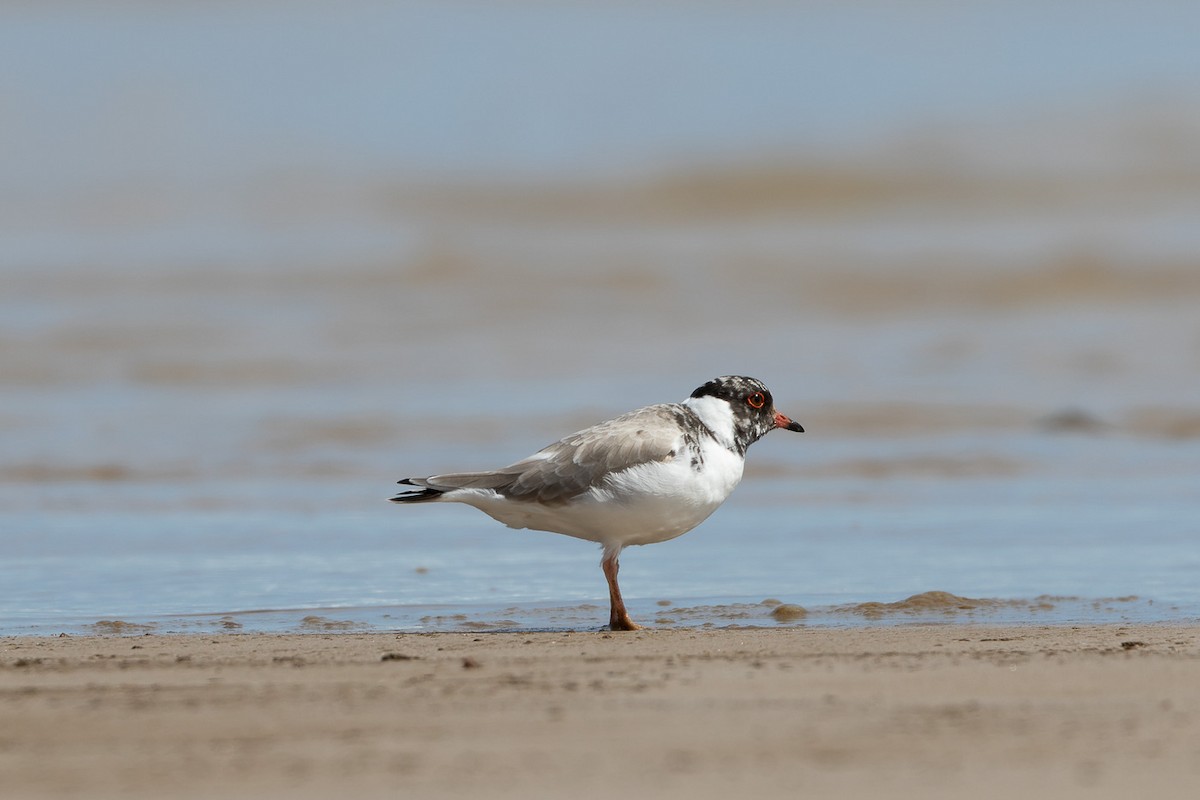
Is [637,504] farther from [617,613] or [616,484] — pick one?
[617,613]

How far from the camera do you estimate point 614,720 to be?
414 cm

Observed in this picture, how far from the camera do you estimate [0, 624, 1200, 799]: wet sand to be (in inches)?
143

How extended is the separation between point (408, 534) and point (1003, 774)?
5.43 meters

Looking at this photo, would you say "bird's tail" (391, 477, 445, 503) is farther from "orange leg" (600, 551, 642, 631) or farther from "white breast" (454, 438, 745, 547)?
"orange leg" (600, 551, 642, 631)

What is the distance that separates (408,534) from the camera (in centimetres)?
871

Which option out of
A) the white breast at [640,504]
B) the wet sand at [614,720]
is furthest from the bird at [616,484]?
the wet sand at [614,720]

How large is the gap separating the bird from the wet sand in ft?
3.44

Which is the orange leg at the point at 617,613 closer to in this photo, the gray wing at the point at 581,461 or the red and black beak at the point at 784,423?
the gray wing at the point at 581,461

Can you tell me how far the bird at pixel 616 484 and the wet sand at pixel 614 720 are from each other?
105cm

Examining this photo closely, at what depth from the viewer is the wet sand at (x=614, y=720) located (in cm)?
364

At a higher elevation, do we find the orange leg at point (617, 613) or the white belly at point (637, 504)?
the white belly at point (637, 504)

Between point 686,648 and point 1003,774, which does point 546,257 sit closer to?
point 686,648

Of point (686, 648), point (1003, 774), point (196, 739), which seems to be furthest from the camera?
point (686, 648)

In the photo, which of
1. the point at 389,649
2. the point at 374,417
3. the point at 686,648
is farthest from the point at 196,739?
the point at 374,417
